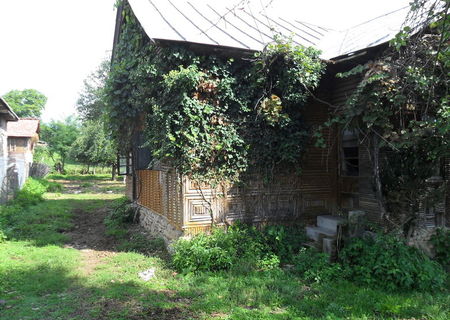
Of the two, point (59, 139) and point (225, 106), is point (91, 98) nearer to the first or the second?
point (59, 139)

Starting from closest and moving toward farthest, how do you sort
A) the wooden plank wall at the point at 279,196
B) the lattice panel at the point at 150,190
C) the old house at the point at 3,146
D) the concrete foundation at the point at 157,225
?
the wooden plank wall at the point at 279,196, the concrete foundation at the point at 157,225, the lattice panel at the point at 150,190, the old house at the point at 3,146

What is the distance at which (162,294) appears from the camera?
15.9 feet

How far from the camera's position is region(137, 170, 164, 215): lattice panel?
26.8 ft

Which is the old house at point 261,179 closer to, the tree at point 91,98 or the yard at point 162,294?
the yard at point 162,294

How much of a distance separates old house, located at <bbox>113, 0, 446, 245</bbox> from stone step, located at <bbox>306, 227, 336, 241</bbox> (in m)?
0.06

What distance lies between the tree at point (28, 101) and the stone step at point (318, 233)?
60245mm

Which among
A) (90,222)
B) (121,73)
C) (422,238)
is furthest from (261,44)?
(90,222)

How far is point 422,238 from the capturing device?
6562 mm

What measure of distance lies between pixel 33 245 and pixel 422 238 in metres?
8.97

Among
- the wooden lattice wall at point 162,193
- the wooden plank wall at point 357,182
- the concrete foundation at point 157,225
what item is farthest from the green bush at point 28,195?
the wooden plank wall at point 357,182

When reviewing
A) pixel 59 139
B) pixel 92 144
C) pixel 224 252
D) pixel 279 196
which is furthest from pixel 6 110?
pixel 59 139

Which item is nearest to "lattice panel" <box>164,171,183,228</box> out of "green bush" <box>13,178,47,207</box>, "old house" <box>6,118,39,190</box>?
"green bush" <box>13,178,47,207</box>

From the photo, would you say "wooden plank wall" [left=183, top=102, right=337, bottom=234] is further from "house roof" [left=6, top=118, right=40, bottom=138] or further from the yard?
"house roof" [left=6, top=118, right=40, bottom=138]

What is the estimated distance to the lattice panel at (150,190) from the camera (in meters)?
8.16
